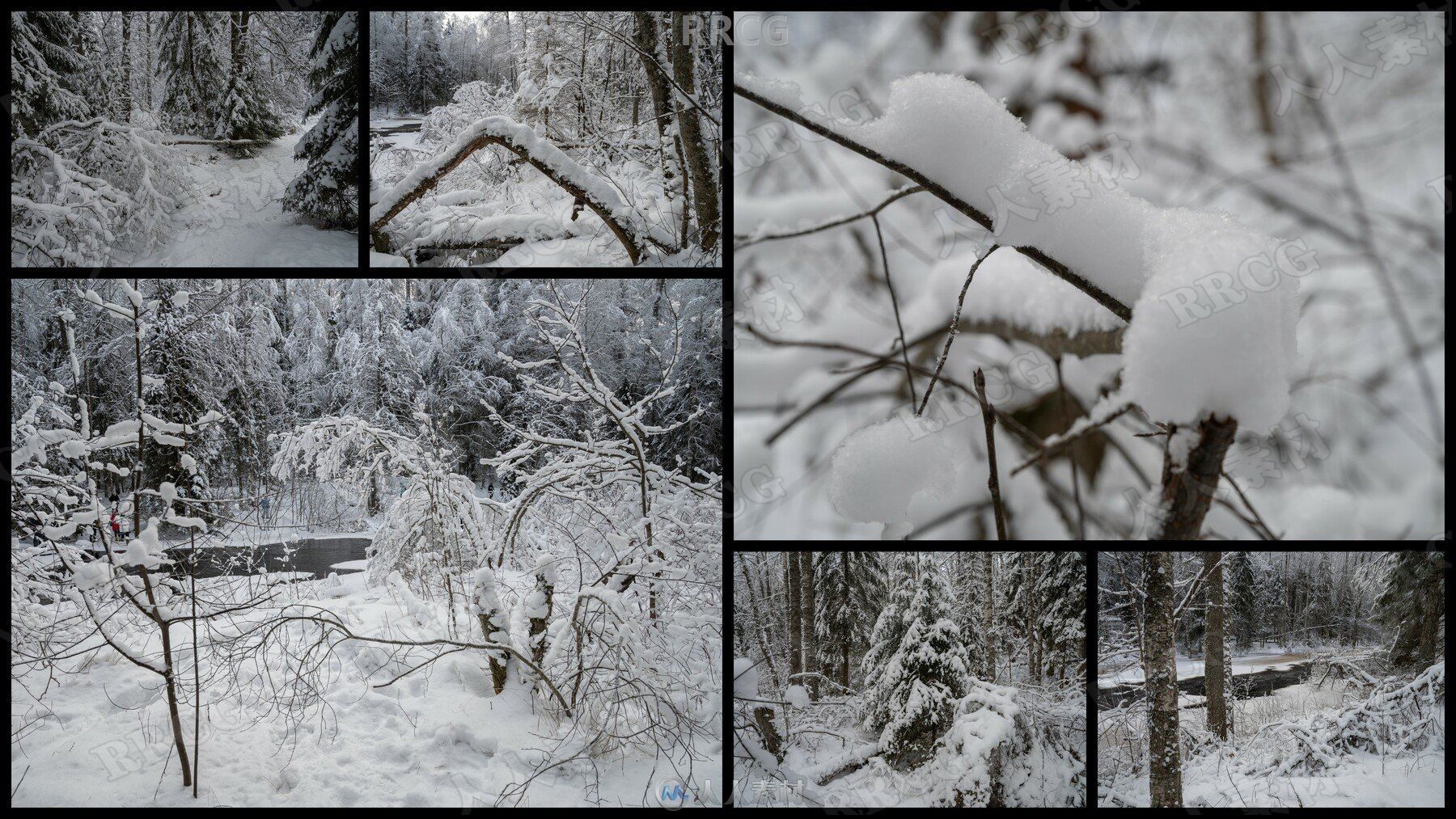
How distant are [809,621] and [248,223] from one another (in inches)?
57.8

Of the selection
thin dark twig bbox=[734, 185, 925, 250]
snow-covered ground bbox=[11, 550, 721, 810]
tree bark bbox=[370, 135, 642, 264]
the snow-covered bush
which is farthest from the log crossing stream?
the snow-covered bush

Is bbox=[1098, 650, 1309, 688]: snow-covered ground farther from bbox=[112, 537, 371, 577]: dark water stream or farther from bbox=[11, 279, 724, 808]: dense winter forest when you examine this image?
bbox=[112, 537, 371, 577]: dark water stream

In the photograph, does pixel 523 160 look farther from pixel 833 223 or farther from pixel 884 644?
pixel 884 644

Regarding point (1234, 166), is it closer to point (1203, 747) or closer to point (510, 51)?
point (1203, 747)

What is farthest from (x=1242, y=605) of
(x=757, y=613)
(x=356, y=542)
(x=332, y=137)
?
(x=332, y=137)

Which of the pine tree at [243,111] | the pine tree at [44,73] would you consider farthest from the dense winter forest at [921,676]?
the pine tree at [44,73]

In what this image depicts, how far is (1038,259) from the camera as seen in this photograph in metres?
1.50

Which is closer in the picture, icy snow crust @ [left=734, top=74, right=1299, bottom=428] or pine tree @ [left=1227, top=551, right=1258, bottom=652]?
icy snow crust @ [left=734, top=74, right=1299, bottom=428]

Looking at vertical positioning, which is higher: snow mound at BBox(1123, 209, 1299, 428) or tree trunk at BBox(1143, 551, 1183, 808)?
snow mound at BBox(1123, 209, 1299, 428)

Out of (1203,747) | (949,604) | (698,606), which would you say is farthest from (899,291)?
(1203,747)

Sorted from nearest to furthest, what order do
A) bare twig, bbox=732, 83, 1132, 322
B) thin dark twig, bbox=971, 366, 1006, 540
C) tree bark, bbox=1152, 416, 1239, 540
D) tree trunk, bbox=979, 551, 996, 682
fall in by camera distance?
tree bark, bbox=1152, 416, 1239, 540 → bare twig, bbox=732, 83, 1132, 322 → thin dark twig, bbox=971, 366, 1006, 540 → tree trunk, bbox=979, 551, 996, 682

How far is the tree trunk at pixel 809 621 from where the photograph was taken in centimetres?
172

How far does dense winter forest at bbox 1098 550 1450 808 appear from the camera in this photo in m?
1.73
